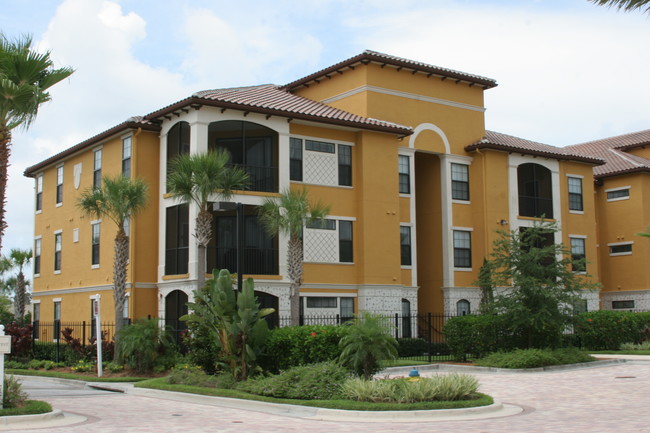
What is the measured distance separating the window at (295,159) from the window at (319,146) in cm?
40

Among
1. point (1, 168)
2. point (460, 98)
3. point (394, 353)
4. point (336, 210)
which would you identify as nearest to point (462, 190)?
point (460, 98)

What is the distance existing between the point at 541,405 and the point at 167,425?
25.5ft

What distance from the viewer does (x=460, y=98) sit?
3762 cm

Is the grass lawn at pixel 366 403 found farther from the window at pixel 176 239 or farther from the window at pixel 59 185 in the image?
the window at pixel 59 185

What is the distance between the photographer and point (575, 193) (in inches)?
1594

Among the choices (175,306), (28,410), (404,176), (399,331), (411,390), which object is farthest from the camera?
(404,176)

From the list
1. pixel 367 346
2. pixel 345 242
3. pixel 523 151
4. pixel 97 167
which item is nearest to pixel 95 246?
pixel 97 167

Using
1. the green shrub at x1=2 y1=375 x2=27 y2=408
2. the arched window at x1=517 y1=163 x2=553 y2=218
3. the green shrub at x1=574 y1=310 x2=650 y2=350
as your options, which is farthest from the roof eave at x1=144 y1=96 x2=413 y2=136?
the green shrub at x1=2 y1=375 x2=27 y2=408

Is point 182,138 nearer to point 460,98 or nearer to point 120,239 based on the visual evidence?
point 120,239

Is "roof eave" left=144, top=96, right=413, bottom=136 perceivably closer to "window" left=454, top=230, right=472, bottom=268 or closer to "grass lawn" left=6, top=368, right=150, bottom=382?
"window" left=454, top=230, right=472, bottom=268

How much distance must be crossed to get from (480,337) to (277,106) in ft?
38.3

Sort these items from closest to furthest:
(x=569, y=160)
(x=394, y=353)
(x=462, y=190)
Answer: (x=394, y=353), (x=462, y=190), (x=569, y=160)

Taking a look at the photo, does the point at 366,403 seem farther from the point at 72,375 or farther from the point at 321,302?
the point at 321,302

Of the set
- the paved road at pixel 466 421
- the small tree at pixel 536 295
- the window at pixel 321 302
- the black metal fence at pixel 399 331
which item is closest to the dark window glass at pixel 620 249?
the black metal fence at pixel 399 331
